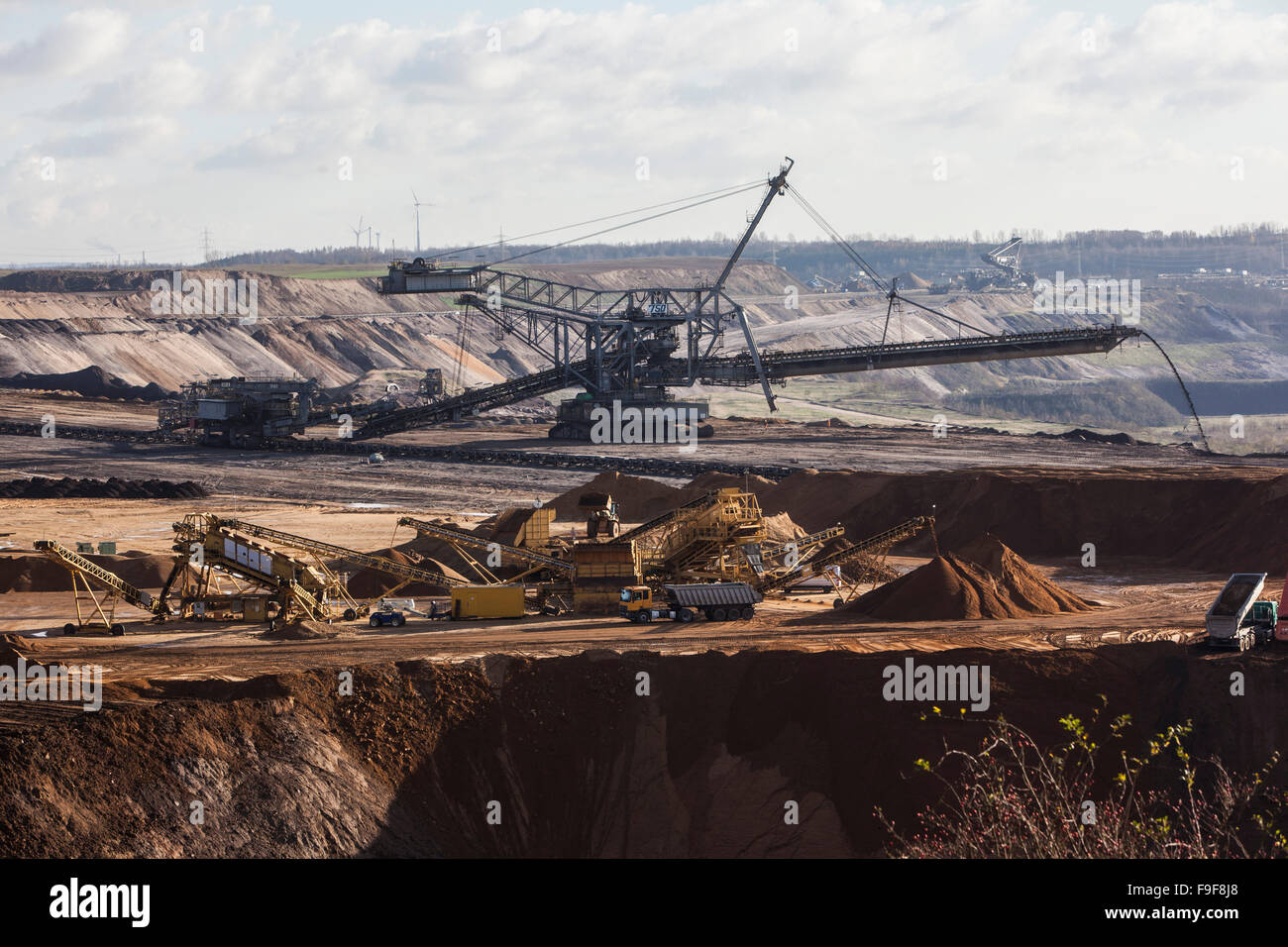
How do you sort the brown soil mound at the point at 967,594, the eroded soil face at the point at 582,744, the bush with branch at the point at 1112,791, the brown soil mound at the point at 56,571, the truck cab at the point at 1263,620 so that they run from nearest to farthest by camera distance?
the bush with branch at the point at 1112,791 < the eroded soil face at the point at 582,744 < the truck cab at the point at 1263,620 < the brown soil mound at the point at 967,594 < the brown soil mound at the point at 56,571

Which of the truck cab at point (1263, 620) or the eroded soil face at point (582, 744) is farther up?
the truck cab at point (1263, 620)

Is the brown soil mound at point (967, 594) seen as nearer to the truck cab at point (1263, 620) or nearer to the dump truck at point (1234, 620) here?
the dump truck at point (1234, 620)

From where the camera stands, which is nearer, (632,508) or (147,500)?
(632,508)

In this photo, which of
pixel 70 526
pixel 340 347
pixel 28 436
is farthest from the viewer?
pixel 340 347

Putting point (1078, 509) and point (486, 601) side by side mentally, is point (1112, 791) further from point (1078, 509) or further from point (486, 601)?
point (1078, 509)

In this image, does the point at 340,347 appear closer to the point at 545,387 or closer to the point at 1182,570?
the point at 545,387

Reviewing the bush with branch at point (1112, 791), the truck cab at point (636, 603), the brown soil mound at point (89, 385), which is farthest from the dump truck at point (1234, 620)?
the brown soil mound at point (89, 385)

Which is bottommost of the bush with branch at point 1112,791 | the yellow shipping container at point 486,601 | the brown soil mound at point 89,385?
the bush with branch at point 1112,791
